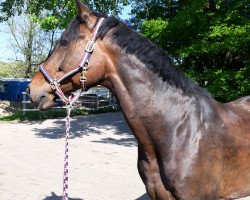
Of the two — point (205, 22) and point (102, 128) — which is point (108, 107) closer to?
point (102, 128)

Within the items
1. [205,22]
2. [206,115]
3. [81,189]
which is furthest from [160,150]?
[205,22]

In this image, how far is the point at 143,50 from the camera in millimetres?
2518

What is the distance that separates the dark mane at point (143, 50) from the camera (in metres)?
2.52

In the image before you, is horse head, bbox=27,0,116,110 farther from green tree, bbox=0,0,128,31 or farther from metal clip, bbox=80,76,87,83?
green tree, bbox=0,0,128,31

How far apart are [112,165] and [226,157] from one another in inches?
207

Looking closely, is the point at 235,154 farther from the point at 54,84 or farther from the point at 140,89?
the point at 54,84

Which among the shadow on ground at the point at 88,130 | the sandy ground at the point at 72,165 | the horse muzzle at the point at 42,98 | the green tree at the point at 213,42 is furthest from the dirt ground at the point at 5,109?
the horse muzzle at the point at 42,98

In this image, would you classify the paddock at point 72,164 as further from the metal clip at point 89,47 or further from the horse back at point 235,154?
the metal clip at point 89,47

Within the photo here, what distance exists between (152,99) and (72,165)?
549 cm

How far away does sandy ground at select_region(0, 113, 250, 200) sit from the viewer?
567cm

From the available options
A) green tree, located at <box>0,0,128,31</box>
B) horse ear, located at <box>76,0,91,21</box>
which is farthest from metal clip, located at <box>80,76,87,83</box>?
green tree, located at <box>0,0,128,31</box>

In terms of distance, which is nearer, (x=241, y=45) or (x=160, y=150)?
(x=160, y=150)

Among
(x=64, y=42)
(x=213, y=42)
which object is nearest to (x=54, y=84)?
(x=64, y=42)

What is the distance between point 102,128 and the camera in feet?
46.5
